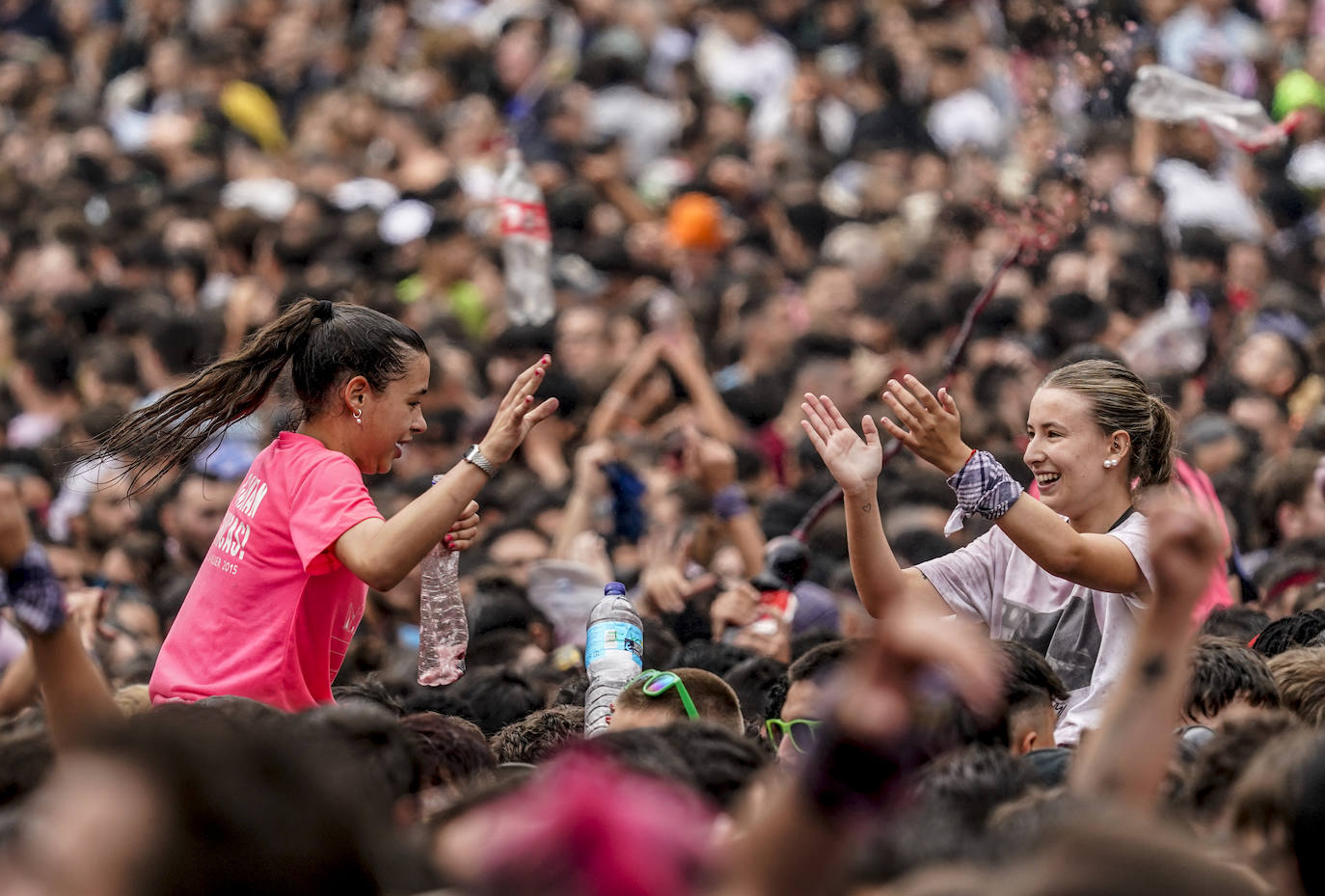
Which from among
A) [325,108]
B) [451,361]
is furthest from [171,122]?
[451,361]

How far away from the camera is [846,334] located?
10453 millimetres

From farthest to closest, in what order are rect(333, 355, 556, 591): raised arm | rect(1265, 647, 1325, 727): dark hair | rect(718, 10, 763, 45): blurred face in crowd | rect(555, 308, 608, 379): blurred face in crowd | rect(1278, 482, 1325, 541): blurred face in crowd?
rect(718, 10, 763, 45): blurred face in crowd, rect(555, 308, 608, 379): blurred face in crowd, rect(1278, 482, 1325, 541): blurred face in crowd, rect(1265, 647, 1325, 727): dark hair, rect(333, 355, 556, 591): raised arm

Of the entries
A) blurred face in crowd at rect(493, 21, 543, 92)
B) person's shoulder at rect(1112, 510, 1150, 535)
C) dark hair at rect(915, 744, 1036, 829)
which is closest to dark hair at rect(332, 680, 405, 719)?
dark hair at rect(915, 744, 1036, 829)

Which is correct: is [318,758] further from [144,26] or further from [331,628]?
[144,26]

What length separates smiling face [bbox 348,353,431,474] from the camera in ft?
14.6

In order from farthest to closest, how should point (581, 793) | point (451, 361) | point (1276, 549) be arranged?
point (451, 361) < point (1276, 549) < point (581, 793)

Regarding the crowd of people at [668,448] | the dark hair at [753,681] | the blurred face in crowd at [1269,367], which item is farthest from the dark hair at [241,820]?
the blurred face in crowd at [1269,367]

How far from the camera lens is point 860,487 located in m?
4.27

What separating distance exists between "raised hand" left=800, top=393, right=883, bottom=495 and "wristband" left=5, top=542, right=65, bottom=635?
74.7 inches

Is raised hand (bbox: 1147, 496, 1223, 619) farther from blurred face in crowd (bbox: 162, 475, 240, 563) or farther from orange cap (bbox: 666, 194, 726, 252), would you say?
orange cap (bbox: 666, 194, 726, 252)

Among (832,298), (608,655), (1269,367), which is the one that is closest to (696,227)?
(832,298)

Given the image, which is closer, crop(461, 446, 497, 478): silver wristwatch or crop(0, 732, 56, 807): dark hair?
crop(0, 732, 56, 807): dark hair

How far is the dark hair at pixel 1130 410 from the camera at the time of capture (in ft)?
15.1

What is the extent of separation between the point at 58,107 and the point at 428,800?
531 inches
